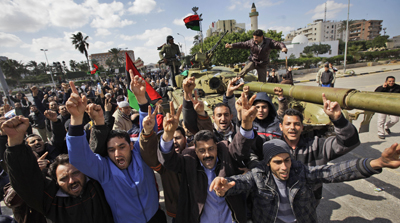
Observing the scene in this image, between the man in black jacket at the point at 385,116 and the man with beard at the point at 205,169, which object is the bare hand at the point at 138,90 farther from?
the man in black jacket at the point at 385,116

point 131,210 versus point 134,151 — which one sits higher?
point 134,151

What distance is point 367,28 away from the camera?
98.2 meters

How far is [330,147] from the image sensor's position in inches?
92.5

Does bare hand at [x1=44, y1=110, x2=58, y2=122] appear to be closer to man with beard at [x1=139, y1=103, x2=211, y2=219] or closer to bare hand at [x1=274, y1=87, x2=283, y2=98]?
man with beard at [x1=139, y1=103, x2=211, y2=219]

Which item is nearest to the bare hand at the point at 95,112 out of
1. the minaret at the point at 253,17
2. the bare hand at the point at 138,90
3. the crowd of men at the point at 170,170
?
the crowd of men at the point at 170,170

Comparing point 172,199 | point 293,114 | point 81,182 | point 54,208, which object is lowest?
point 172,199

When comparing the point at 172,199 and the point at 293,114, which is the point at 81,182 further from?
the point at 293,114

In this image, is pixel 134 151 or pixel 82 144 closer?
pixel 82 144

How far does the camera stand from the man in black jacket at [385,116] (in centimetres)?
566

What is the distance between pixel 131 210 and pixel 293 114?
2276 millimetres

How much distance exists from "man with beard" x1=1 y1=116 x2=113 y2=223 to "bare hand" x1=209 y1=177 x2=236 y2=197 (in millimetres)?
1259

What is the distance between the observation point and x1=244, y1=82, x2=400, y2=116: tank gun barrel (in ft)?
6.22

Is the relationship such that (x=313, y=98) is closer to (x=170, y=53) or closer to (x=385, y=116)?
(x=385, y=116)

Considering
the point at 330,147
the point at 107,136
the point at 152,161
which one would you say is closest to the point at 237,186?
the point at 152,161
